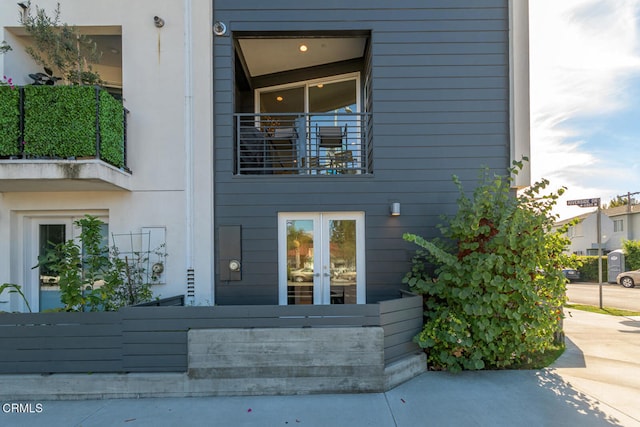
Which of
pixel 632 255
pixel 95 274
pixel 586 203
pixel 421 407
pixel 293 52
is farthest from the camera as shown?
pixel 632 255

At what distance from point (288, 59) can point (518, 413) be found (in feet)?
21.0

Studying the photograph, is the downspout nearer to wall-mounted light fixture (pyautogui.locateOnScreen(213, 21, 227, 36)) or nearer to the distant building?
wall-mounted light fixture (pyautogui.locateOnScreen(213, 21, 227, 36))

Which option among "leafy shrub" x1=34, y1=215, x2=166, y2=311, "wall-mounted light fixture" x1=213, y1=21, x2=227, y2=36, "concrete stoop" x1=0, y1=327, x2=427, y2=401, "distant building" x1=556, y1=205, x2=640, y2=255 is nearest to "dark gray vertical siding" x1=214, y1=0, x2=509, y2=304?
"wall-mounted light fixture" x1=213, y1=21, x2=227, y2=36

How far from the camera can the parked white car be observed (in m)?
14.7

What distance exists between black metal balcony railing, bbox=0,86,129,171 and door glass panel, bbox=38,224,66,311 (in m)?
1.35

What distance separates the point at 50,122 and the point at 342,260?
4.35m

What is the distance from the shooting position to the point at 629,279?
49.1 ft

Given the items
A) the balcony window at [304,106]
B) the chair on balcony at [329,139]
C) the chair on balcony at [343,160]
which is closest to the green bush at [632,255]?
the balcony window at [304,106]

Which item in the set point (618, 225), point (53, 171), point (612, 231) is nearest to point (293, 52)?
point (53, 171)

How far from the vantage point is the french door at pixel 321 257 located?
16.1 ft

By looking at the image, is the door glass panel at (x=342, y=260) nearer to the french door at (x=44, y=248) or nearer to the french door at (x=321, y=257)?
the french door at (x=321, y=257)

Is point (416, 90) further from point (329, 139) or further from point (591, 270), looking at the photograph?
point (591, 270)

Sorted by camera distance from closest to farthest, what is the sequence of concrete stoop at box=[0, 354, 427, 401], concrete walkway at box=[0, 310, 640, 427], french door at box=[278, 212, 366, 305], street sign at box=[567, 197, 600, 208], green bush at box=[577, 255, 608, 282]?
concrete walkway at box=[0, 310, 640, 427] < concrete stoop at box=[0, 354, 427, 401] < french door at box=[278, 212, 366, 305] < street sign at box=[567, 197, 600, 208] < green bush at box=[577, 255, 608, 282]

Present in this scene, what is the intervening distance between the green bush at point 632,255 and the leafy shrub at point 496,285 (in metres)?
19.3
